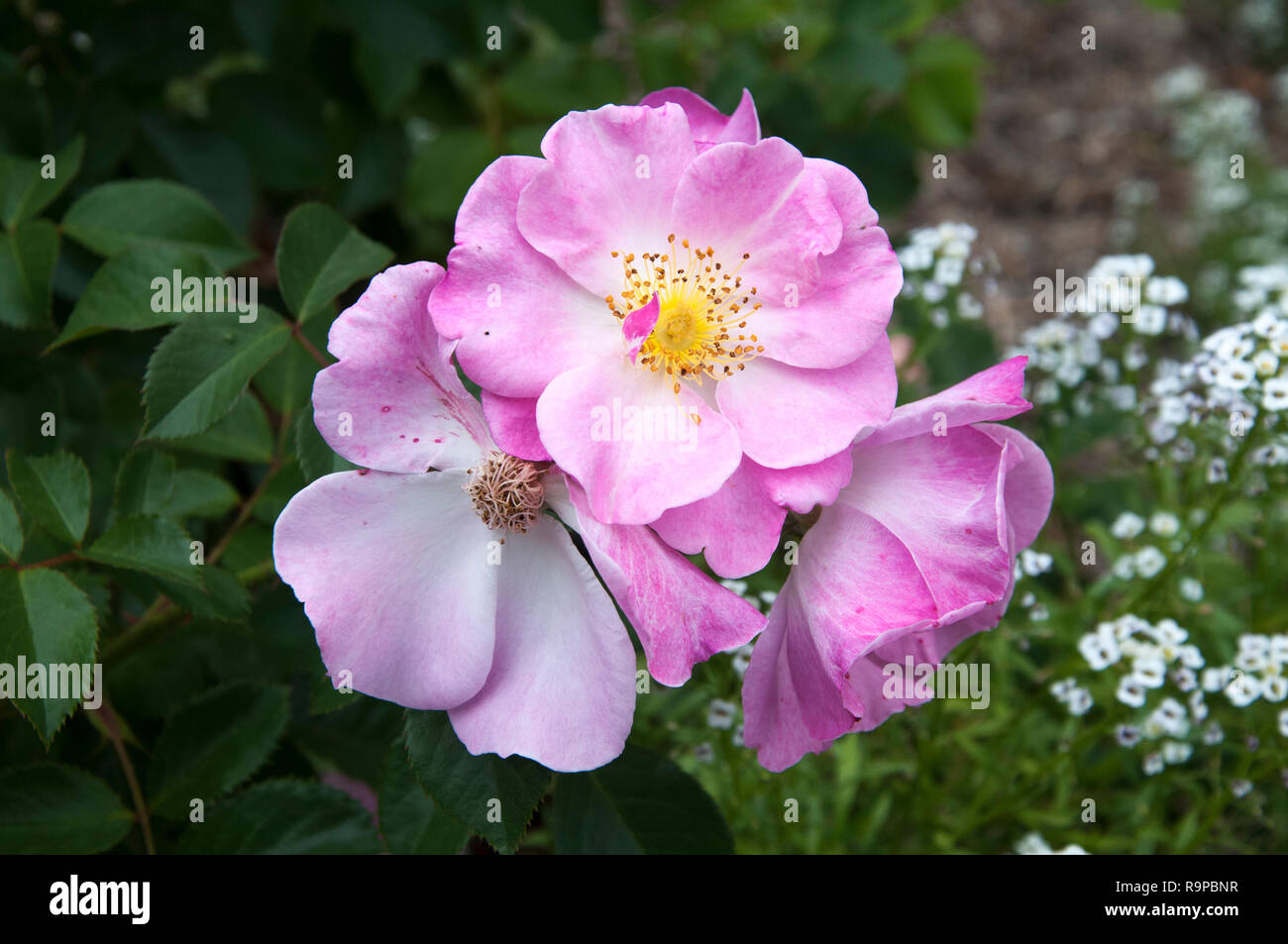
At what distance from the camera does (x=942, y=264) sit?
5.59 ft

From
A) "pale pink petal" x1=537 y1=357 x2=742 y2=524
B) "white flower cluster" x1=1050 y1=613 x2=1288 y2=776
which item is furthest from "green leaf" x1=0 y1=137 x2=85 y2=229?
"white flower cluster" x1=1050 y1=613 x2=1288 y2=776

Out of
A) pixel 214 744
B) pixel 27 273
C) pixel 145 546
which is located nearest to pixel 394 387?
pixel 145 546

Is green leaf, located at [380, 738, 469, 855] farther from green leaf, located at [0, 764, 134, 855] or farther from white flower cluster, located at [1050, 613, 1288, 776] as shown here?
white flower cluster, located at [1050, 613, 1288, 776]

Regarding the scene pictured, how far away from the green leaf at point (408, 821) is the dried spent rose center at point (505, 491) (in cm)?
29

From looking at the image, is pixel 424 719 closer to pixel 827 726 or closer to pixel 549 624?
pixel 549 624

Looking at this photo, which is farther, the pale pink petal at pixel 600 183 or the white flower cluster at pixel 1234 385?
the white flower cluster at pixel 1234 385

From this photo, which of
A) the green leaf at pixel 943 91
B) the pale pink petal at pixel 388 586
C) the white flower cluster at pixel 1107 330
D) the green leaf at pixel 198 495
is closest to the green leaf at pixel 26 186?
the green leaf at pixel 198 495

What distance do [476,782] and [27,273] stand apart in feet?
2.79

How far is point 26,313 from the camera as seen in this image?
50.8 inches

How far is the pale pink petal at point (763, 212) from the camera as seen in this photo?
3.08 ft

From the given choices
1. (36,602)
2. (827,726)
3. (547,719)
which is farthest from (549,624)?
(36,602)

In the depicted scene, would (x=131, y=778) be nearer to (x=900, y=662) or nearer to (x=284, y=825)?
(x=284, y=825)

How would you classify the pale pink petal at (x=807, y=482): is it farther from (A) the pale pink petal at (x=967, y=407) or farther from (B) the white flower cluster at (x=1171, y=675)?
(B) the white flower cluster at (x=1171, y=675)
